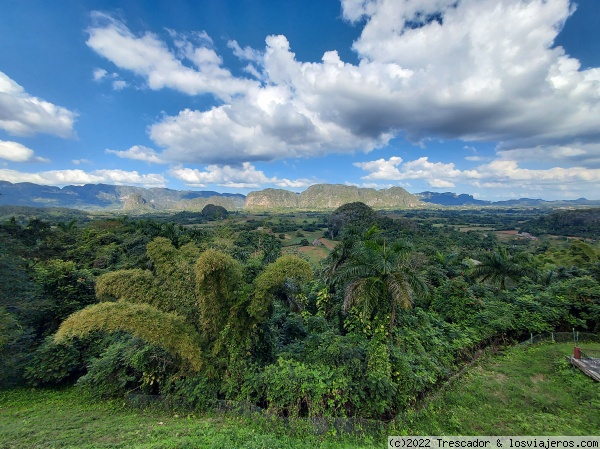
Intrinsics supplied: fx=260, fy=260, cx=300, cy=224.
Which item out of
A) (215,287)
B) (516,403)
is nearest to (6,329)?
(215,287)

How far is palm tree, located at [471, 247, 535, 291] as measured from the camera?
54.1 ft

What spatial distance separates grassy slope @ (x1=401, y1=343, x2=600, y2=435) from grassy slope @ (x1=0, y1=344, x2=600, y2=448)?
24 millimetres

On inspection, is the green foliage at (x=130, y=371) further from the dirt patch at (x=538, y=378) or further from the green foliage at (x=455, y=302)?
the green foliage at (x=455, y=302)

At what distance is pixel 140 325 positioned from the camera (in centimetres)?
Answer: 695

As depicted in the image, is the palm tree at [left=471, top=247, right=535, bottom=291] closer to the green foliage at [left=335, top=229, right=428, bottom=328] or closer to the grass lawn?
the green foliage at [left=335, top=229, right=428, bottom=328]

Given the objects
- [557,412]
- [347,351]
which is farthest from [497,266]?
[347,351]

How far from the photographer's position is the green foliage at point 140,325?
21.7ft

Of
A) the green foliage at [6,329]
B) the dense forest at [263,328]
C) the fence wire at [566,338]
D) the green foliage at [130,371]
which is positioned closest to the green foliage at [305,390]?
the dense forest at [263,328]

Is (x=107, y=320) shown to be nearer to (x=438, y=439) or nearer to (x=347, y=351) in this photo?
(x=347, y=351)

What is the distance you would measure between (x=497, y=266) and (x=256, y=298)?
55.1 ft

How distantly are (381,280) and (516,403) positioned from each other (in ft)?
17.4

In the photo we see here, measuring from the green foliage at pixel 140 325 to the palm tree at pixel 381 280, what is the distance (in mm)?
5272

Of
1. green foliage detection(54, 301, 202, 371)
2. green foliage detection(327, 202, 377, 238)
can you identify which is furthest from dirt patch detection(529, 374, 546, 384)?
green foliage detection(327, 202, 377, 238)

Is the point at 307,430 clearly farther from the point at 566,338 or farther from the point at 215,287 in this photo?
the point at 566,338
